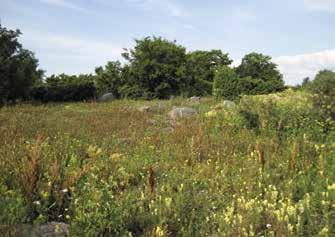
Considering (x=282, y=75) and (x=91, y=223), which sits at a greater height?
(x=282, y=75)

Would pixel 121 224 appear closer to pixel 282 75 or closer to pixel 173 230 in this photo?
pixel 173 230

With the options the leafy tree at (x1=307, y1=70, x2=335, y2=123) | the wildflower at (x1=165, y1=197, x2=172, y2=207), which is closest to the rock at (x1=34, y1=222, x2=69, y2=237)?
the wildflower at (x1=165, y1=197, x2=172, y2=207)

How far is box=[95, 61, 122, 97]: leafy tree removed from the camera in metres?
32.8

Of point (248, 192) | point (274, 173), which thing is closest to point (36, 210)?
point (248, 192)

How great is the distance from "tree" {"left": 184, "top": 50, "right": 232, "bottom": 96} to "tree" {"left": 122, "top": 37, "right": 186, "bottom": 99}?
0.68 metres

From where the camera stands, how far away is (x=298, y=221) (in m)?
5.85

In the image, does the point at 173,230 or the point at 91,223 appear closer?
the point at 91,223

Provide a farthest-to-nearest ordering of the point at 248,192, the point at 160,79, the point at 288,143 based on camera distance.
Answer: the point at 160,79 < the point at 288,143 < the point at 248,192

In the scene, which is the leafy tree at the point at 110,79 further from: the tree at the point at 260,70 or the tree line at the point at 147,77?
the tree at the point at 260,70

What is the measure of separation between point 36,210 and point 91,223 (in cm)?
98

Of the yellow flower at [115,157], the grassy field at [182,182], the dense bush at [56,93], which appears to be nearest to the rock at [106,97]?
the dense bush at [56,93]

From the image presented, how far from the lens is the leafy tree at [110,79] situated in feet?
107

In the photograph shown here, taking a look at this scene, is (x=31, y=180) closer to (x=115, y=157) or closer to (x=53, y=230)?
(x=53, y=230)

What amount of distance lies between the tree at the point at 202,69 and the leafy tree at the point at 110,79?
14.8 feet
